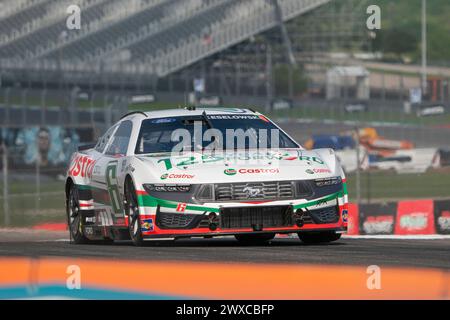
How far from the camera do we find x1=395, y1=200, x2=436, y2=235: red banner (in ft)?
56.6

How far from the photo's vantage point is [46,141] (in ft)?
113

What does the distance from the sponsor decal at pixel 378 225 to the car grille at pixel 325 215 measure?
7639 millimetres

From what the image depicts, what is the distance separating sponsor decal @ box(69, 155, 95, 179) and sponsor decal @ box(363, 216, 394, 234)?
666cm

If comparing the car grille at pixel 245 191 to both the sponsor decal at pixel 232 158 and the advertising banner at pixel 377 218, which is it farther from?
the advertising banner at pixel 377 218

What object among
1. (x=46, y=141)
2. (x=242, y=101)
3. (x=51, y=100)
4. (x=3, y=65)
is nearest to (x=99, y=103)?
(x=51, y=100)

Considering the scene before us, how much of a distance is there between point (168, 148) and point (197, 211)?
1105mm

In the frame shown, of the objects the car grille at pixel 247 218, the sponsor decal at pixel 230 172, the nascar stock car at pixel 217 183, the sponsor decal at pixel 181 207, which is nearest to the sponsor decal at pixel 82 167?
the nascar stock car at pixel 217 183

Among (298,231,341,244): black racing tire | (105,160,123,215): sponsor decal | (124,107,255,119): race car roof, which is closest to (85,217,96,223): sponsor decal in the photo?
(105,160,123,215): sponsor decal

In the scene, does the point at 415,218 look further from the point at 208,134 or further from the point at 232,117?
the point at 208,134

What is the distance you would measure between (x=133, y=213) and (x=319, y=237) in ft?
5.67

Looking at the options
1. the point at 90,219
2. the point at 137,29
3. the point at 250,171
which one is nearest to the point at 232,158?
the point at 250,171

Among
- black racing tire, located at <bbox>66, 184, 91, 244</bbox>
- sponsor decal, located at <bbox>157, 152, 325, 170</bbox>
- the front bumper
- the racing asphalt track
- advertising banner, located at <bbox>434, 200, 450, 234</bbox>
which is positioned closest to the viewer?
the racing asphalt track

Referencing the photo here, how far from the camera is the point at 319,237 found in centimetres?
1120

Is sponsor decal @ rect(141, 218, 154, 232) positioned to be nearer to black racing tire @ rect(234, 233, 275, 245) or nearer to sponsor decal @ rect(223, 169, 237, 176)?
sponsor decal @ rect(223, 169, 237, 176)
